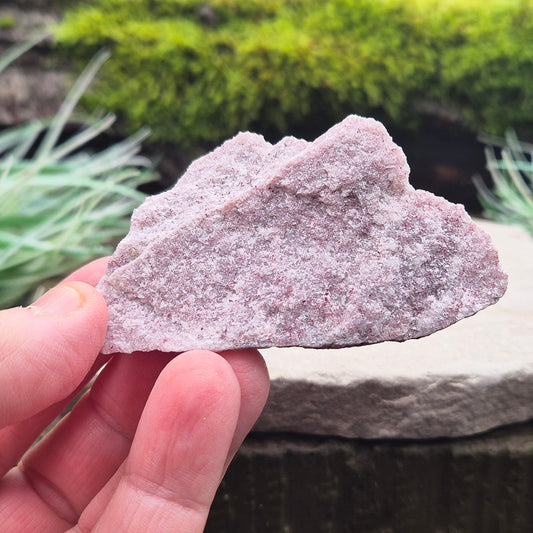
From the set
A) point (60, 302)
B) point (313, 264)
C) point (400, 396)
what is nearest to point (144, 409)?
point (60, 302)

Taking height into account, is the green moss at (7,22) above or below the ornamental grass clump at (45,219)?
above

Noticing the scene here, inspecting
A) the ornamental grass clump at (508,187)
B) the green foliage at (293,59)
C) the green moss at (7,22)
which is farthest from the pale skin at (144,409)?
the green moss at (7,22)

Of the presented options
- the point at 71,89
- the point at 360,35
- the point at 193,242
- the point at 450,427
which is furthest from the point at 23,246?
the point at 360,35

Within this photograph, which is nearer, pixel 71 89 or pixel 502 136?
pixel 71 89

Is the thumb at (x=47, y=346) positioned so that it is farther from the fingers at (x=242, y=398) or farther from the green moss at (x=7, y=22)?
the green moss at (x=7, y=22)

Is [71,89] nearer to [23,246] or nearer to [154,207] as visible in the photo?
[23,246]

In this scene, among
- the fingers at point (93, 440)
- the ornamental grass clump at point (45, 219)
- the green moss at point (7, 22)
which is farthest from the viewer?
the green moss at point (7, 22)

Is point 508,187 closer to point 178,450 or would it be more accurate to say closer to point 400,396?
point 400,396
